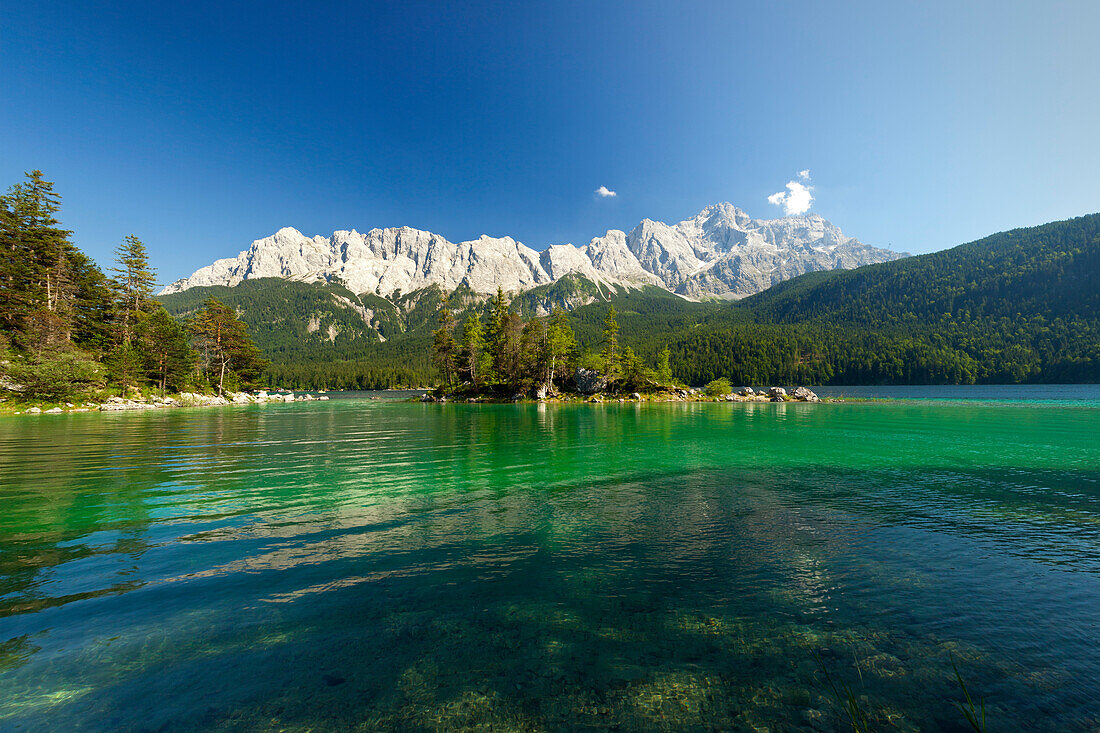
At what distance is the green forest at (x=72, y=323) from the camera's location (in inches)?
1941

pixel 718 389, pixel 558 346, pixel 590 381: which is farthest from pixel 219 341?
pixel 718 389

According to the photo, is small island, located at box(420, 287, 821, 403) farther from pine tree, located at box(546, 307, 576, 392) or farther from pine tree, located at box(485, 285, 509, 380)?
pine tree, located at box(485, 285, 509, 380)

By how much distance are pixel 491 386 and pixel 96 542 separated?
82342mm

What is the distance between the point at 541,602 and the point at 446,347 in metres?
92.4

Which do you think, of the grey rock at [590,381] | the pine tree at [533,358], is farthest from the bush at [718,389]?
the pine tree at [533,358]

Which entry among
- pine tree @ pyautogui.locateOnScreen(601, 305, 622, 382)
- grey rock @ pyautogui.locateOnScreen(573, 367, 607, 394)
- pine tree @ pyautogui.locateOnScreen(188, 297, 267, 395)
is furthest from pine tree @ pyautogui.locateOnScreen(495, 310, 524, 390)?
pine tree @ pyautogui.locateOnScreen(188, 297, 267, 395)

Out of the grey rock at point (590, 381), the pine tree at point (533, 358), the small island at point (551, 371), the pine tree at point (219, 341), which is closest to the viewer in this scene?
the pine tree at point (219, 341)

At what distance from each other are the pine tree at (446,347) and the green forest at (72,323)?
4297 cm

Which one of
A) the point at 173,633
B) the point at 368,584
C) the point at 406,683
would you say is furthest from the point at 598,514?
the point at 173,633

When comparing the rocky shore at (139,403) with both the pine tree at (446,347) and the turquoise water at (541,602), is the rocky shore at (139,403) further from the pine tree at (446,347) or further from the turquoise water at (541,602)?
the turquoise water at (541,602)

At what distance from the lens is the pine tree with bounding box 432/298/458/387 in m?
94.6

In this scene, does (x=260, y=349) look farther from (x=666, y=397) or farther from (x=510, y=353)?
(x=666, y=397)

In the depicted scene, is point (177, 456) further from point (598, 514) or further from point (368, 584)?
point (598, 514)

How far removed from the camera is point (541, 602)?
22.2 feet
